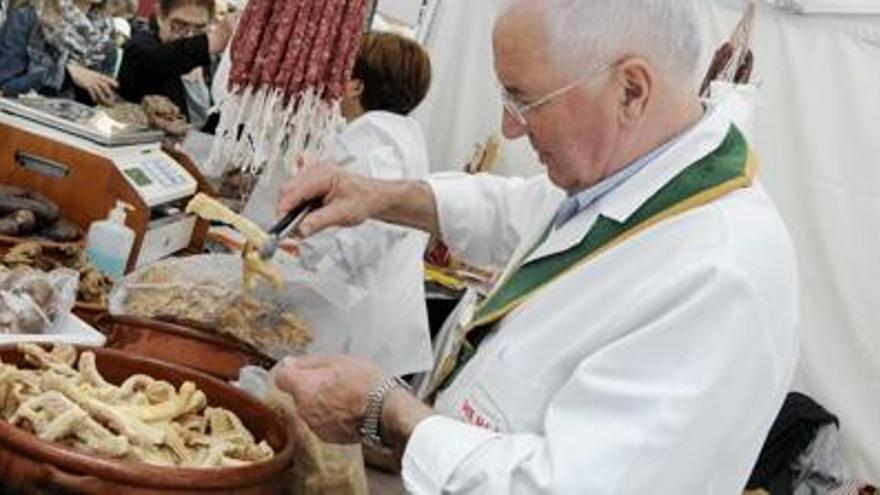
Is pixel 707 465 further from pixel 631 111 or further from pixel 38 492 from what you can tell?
pixel 38 492

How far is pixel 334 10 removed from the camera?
171cm

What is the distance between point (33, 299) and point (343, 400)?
518 millimetres

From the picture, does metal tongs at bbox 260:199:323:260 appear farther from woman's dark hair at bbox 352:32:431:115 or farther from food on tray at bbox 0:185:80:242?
woman's dark hair at bbox 352:32:431:115

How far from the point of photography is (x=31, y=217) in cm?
176

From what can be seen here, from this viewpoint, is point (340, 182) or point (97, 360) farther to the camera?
point (340, 182)

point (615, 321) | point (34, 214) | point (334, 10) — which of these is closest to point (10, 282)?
point (34, 214)

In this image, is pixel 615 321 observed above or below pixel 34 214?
above

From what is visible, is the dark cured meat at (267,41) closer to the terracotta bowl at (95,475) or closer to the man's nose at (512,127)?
the man's nose at (512,127)

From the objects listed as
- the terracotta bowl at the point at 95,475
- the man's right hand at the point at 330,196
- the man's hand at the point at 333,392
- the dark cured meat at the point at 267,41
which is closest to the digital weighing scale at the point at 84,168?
the dark cured meat at the point at 267,41

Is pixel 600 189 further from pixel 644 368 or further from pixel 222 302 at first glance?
pixel 222 302

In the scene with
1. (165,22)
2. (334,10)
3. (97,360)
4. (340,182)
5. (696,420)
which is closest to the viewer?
(696,420)

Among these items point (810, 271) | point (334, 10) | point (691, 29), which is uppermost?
point (691, 29)

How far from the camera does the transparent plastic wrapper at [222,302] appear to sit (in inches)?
62.5

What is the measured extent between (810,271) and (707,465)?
7.57ft
